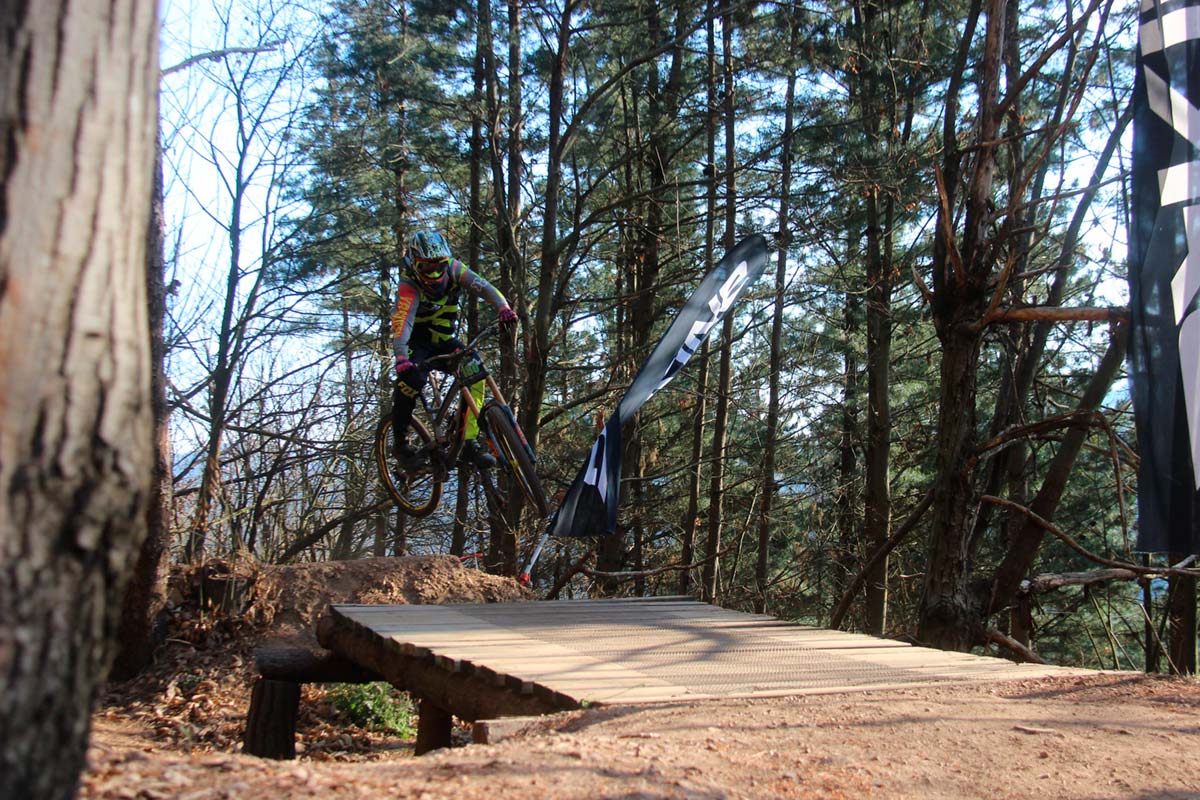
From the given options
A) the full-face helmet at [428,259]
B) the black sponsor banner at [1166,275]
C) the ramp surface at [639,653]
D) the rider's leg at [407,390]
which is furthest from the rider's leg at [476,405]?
the black sponsor banner at [1166,275]

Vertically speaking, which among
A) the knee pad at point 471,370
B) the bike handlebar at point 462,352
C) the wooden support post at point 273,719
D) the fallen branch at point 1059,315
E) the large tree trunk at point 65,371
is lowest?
the wooden support post at point 273,719

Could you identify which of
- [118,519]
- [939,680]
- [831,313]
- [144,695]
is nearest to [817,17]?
[831,313]

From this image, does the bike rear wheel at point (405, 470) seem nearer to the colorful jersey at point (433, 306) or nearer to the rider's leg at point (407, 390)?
the rider's leg at point (407, 390)

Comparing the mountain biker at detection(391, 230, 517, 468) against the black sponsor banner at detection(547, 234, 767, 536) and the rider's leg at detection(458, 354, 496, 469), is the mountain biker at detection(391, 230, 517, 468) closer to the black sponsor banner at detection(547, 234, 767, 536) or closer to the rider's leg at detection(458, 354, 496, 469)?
the rider's leg at detection(458, 354, 496, 469)

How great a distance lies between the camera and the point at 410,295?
7.37 meters

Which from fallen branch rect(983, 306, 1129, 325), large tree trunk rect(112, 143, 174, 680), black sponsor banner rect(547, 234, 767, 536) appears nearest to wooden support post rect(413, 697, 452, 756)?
black sponsor banner rect(547, 234, 767, 536)

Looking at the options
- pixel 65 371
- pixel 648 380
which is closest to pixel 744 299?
pixel 648 380

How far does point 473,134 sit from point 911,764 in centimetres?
1279

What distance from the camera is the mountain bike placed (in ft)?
23.4

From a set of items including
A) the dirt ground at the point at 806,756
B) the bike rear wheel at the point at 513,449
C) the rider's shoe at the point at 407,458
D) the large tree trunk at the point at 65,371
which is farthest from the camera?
the rider's shoe at the point at 407,458

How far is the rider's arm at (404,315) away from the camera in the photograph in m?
7.23

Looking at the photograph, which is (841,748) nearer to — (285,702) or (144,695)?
(285,702)

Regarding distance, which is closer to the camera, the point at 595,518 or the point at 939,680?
the point at 939,680

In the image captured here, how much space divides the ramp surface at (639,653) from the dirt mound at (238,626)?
1.23 meters
